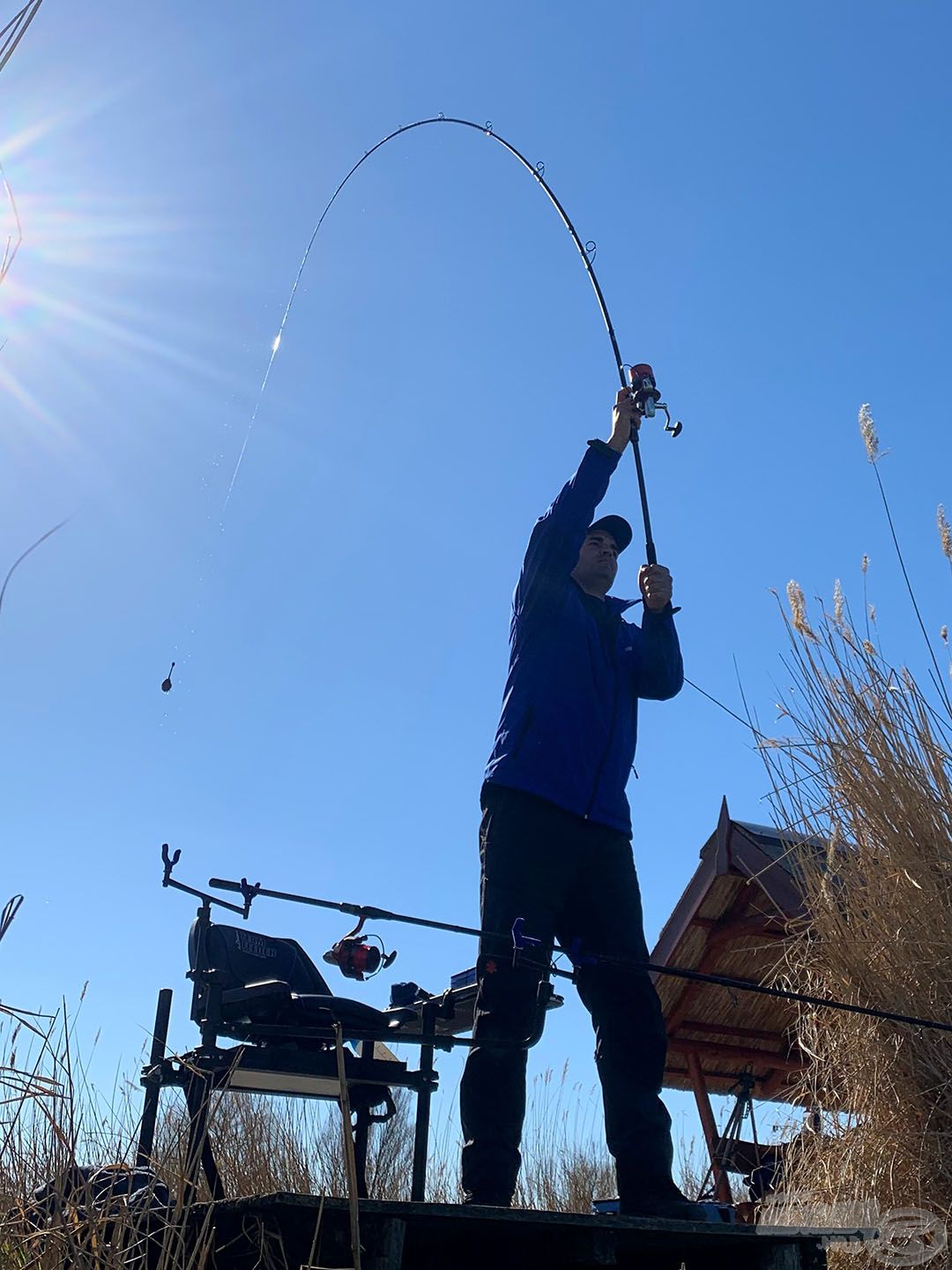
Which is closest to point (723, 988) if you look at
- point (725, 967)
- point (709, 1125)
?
point (725, 967)

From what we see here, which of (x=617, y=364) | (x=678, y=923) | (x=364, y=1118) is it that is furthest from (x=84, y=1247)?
(x=678, y=923)

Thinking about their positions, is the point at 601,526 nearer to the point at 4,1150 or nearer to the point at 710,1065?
the point at 4,1150

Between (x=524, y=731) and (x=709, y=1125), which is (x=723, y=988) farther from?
(x=524, y=731)

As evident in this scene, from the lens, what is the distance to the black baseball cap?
13.7 ft

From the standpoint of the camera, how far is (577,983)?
344 centimetres

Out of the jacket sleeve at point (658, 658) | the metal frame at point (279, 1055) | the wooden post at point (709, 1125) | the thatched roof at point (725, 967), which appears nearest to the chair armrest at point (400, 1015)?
the metal frame at point (279, 1055)

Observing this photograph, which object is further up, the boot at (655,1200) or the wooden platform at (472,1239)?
the boot at (655,1200)

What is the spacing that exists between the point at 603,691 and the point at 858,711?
0.82m

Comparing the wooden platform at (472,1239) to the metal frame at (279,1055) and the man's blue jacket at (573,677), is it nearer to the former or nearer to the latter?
the metal frame at (279,1055)

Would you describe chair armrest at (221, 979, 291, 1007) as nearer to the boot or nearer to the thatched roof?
the boot

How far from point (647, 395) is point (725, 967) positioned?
2.87 meters

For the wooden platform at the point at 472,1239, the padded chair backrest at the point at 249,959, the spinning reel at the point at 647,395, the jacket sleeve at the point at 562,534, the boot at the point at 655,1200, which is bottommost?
the wooden platform at the point at 472,1239

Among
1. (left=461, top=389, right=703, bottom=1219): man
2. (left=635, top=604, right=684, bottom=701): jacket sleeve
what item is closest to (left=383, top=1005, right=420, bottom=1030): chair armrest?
(left=461, top=389, right=703, bottom=1219): man

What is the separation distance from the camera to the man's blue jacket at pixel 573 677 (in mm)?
3547
